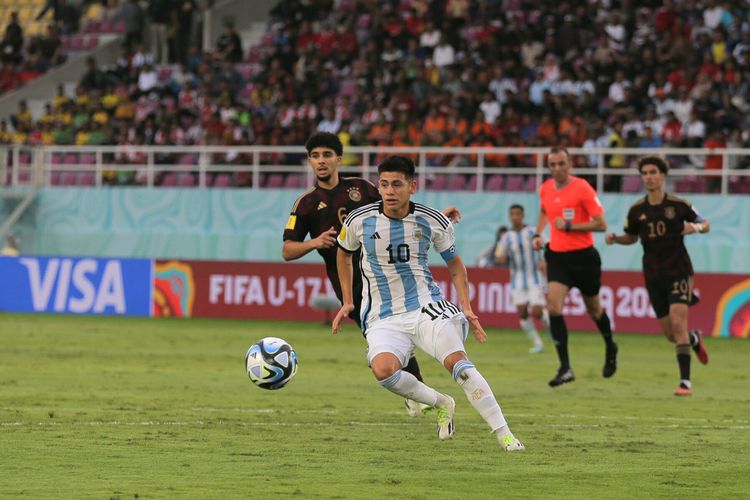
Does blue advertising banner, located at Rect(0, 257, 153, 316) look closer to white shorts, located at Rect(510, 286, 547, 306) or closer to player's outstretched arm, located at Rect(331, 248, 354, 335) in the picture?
white shorts, located at Rect(510, 286, 547, 306)

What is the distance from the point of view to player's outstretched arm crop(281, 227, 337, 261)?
11070mm

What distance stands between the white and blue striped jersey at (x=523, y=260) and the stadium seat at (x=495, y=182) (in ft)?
24.0

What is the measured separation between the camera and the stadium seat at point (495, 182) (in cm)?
2893

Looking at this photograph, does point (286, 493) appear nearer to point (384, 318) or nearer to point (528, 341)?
point (384, 318)

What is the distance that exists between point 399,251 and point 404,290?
0.93ft

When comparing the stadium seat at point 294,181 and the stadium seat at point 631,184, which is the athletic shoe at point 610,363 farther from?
the stadium seat at point 294,181

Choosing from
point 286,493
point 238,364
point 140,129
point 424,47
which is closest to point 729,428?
point 286,493

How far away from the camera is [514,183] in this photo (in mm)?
28812

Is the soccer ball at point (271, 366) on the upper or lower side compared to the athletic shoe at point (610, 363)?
upper

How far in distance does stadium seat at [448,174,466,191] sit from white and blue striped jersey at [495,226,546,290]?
761 cm

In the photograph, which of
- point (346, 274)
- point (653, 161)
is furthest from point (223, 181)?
point (346, 274)

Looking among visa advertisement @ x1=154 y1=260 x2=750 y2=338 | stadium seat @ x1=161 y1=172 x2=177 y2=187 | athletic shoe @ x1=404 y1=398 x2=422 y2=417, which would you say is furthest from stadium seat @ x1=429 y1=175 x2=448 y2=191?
athletic shoe @ x1=404 y1=398 x2=422 y2=417

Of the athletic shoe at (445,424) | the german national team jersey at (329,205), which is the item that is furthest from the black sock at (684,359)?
the athletic shoe at (445,424)

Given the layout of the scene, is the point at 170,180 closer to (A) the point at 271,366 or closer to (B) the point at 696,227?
(B) the point at 696,227
